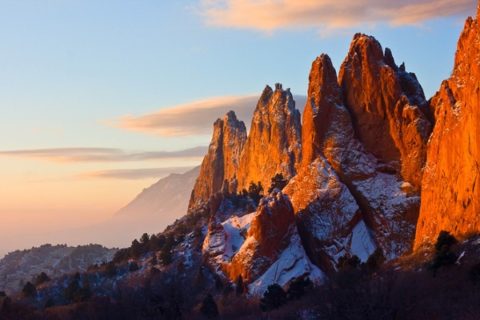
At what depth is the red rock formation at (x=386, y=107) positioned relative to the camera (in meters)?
116

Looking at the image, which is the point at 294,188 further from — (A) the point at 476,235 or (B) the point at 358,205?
(A) the point at 476,235

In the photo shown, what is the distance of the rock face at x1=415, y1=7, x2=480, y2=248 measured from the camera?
291ft

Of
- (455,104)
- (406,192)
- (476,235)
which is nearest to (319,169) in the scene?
(406,192)

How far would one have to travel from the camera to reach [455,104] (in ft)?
318

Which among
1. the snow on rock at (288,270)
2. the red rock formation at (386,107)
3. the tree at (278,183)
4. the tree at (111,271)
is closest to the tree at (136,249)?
the tree at (111,271)

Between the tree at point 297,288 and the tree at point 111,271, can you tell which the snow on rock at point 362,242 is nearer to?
the tree at point 297,288

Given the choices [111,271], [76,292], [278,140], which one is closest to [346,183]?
[76,292]

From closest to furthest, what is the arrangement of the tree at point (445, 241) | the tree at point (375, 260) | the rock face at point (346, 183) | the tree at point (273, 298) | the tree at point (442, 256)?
the tree at point (442, 256), the tree at point (445, 241), the tree at point (375, 260), the tree at point (273, 298), the rock face at point (346, 183)

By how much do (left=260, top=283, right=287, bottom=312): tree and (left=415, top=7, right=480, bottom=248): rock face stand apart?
20297 millimetres

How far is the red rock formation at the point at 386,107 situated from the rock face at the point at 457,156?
31.6 ft

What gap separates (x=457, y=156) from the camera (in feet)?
308

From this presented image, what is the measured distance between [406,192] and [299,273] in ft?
70.6

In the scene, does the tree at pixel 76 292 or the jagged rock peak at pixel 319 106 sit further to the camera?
the tree at pixel 76 292

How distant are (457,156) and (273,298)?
30.6m
